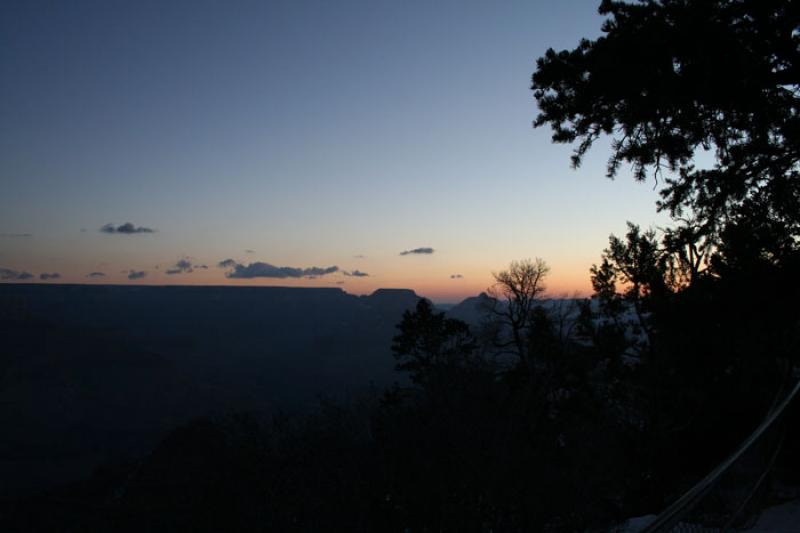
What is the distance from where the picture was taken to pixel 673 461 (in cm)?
1677

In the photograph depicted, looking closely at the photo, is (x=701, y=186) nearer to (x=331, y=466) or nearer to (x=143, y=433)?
(x=331, y=466)

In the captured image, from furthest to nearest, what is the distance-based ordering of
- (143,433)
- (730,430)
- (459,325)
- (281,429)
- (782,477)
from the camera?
(143,433), (281,429), (459,325), (730,430), (782,477)

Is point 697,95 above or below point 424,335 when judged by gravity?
above

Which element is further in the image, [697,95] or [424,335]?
[424,335]

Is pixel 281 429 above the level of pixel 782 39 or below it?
below

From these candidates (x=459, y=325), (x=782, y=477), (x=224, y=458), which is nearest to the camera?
(x=782, y=477)

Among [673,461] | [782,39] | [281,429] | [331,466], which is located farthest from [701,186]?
[281,429]

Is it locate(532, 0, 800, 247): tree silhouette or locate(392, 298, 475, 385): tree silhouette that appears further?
locate(392, 298, 475, 385): tree silhouette

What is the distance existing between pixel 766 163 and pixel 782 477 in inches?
228

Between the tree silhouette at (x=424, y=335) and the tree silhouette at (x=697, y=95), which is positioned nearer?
the tree silhouette at (x=697, y=95)

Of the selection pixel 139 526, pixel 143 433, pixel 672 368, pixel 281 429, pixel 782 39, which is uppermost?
pixel 782 39

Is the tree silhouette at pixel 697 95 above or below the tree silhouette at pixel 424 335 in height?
above

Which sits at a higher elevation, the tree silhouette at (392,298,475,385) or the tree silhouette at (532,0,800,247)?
the tree silhouette at (532,0,800,247)

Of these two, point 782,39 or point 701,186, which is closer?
point 782,39
